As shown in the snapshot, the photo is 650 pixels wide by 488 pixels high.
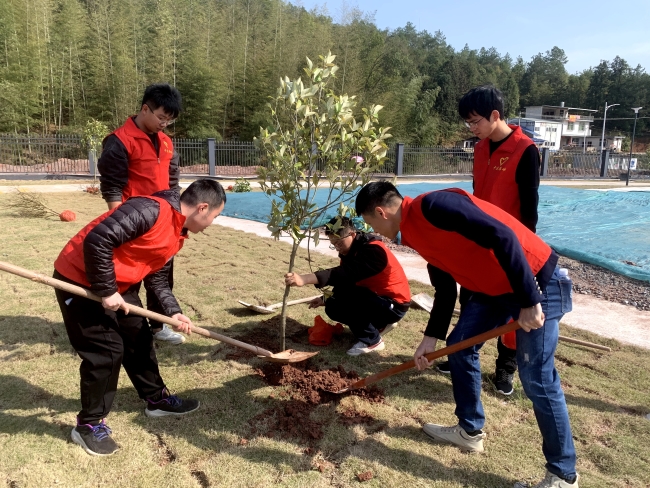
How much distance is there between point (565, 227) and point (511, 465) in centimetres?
795

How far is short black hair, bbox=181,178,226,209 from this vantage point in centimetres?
257

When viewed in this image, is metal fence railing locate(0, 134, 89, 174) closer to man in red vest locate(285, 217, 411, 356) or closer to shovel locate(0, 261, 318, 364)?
man in red vest locate(285, 217, 411, 356)

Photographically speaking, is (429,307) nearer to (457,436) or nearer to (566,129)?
(457,436)

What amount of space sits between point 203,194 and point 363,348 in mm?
1969

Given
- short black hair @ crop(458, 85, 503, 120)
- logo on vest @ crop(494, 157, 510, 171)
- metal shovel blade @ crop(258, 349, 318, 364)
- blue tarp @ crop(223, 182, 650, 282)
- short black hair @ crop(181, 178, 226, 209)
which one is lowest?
metal shovel blade @ crop(258, 349, 318, 364)

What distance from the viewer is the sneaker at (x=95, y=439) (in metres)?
2.54

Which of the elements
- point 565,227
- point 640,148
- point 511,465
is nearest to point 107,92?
point 565,227

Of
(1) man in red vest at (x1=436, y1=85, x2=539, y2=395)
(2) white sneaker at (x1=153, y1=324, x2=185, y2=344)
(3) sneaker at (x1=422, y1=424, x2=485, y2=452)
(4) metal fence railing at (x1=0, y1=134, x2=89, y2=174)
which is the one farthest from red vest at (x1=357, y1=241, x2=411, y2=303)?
(4) metal fence railing at (x1=0, y1=134, x2=89, y2=174)

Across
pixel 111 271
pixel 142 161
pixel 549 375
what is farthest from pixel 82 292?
pixel 549 375

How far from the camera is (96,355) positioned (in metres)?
2.54

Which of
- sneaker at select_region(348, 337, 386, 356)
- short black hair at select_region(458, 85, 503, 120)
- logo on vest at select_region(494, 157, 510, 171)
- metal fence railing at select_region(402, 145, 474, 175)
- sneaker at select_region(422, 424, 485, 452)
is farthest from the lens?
metal fence railing at select_region(402, 145, 474, 175)

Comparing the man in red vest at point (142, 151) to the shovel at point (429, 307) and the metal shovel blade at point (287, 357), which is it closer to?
the metal shovel blade at point (287, 357)

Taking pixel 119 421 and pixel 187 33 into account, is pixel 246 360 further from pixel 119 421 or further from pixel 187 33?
pixel 187 33

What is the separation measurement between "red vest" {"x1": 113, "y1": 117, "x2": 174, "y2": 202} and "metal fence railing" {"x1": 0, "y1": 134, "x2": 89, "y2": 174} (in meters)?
20.8
